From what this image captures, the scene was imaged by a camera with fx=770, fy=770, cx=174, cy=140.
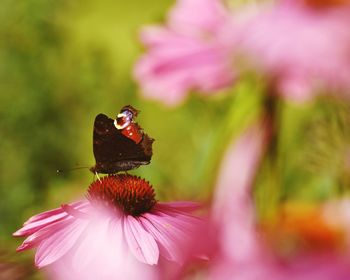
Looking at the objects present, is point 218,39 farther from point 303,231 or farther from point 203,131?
point 203,131

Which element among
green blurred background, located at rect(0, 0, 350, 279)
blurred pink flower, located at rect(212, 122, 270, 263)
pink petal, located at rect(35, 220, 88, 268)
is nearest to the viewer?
blurred pink flower, located at rect(212, 122, 270, 263)

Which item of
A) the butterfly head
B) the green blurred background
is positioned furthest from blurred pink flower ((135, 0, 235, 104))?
the green blurred background

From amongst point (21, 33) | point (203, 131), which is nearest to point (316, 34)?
point (203, 131)

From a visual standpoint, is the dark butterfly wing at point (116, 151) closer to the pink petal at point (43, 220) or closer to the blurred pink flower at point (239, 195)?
the pink petal at point (43, 220)

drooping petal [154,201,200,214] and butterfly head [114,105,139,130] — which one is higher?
butterfly head [114,105,139,130]

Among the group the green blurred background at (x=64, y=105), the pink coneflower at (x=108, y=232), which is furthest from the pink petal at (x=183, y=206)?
the green blurred background at (x=64, y=105)

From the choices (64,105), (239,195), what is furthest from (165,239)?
(64,105)

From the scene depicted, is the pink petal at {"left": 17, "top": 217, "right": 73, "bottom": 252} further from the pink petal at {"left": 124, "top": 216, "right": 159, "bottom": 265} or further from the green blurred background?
the green blurred background
